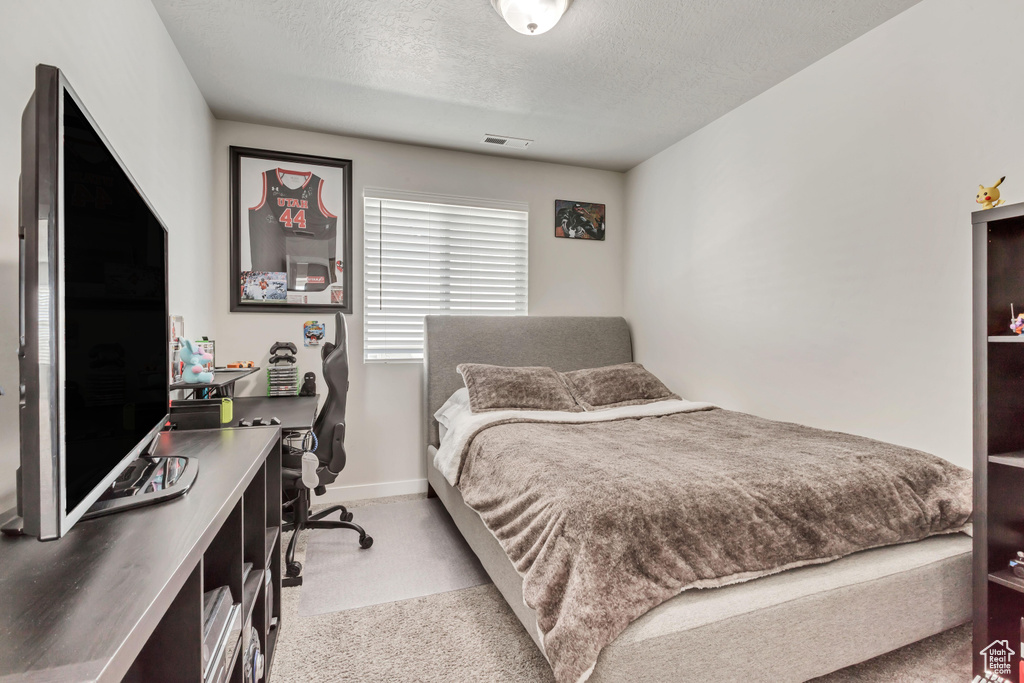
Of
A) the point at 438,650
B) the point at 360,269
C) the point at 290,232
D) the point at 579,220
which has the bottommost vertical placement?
the point at 438,650

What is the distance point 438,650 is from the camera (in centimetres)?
176

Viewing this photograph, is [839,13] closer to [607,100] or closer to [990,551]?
[607,100]

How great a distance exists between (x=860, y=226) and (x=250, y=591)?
284 centimetres

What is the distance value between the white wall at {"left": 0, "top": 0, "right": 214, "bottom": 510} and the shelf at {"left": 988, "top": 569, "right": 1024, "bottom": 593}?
107 inches

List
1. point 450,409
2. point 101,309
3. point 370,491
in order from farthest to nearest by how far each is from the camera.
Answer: point 370,491 < point 450,409 < point 101,309

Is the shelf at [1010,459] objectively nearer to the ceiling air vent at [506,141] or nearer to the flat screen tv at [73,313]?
the flat screen tv at [73,313]

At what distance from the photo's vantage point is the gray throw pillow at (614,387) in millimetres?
3180

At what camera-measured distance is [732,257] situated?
3.00 meters

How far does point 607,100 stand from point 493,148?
1.00 m

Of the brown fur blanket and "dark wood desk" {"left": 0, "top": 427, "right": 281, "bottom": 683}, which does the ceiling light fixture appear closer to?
the brown fur blanket

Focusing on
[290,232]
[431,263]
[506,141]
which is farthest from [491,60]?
[290,232]

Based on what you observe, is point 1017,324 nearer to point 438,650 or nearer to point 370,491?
point 438,650

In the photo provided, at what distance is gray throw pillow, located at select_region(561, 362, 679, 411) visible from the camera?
10.4ft

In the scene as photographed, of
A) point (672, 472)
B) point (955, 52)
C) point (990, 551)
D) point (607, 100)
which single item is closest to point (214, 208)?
point (607, 100)
